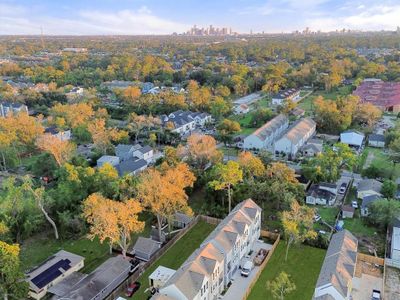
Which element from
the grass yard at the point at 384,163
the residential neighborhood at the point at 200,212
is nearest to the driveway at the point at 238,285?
the residential neighborhood at the point at 200,212

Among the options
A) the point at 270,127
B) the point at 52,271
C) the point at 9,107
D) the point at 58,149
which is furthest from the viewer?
the point at 9,107

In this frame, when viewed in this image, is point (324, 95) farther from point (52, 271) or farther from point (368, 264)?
point (52, 271)

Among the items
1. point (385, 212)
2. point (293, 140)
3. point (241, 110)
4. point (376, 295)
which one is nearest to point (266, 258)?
point (376, 295)

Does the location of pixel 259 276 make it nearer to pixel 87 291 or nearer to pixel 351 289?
pixel 351 289

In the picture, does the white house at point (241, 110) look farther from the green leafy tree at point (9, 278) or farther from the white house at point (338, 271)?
the green leafy tree at point (9, 278)

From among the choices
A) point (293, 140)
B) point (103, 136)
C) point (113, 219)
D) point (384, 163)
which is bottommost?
point (384, 163)

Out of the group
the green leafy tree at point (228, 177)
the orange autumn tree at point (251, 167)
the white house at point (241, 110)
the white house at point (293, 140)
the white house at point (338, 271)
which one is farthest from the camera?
the white house at point (241, 110)

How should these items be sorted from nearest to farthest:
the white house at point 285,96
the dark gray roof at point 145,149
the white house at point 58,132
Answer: the dark gray roof at point 145,149 < the white house at point 58,132 < the white house at point 285,96
